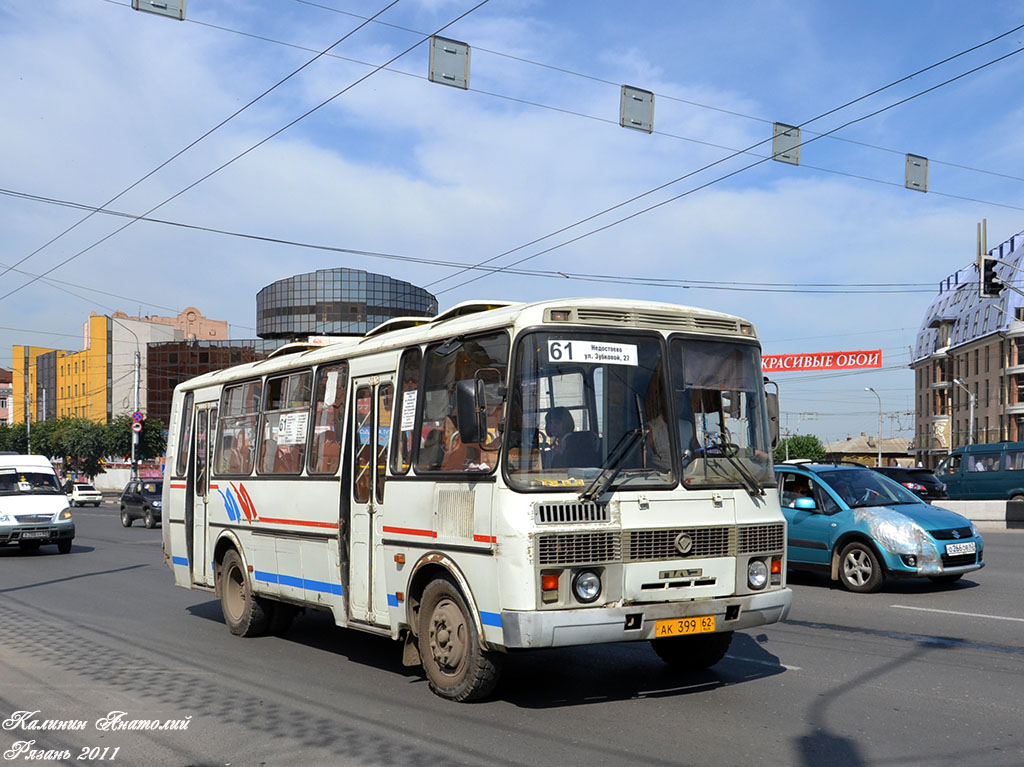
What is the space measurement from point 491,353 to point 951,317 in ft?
341

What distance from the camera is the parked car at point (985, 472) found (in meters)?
33.8

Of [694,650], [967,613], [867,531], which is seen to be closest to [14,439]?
[867,531]

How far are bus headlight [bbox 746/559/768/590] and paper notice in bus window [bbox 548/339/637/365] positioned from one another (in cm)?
170

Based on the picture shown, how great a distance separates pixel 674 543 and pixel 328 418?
3.55 m

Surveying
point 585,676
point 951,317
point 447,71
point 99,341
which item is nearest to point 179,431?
point 447,71

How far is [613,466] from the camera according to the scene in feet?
23.3

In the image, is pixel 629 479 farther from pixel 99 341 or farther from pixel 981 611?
pixel 99 341

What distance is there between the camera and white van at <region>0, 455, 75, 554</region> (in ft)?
73.6

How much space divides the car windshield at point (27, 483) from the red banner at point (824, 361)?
1125 inches

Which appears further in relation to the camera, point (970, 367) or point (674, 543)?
point (970, 367)

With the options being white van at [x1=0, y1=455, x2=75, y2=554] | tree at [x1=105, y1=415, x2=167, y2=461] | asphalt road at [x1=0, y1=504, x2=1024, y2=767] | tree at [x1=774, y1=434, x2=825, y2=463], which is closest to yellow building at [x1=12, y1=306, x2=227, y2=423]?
tree at [x1=105, y1=415, x2=167, y2=461]

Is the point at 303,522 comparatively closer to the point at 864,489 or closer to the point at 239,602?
the point at 239,602

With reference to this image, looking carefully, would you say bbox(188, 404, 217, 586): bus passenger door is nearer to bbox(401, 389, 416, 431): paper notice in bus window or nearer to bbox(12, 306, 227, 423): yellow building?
bbox(401, 389, 416, 431): paper notice in bus window

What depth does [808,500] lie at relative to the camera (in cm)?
1341
